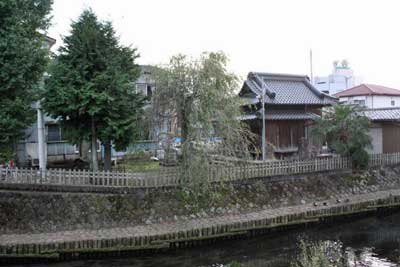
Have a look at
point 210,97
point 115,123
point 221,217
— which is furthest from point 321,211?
point 115,123

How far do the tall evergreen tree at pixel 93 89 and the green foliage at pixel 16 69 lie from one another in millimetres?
750

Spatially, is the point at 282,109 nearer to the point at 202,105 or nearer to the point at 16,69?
the point at 202,105

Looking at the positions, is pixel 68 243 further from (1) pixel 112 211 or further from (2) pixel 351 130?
(2) pixel 351 130

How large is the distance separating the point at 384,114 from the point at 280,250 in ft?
56.2

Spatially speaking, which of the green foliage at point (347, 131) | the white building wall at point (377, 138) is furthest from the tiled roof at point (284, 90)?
the white building wall at point (377, 138)

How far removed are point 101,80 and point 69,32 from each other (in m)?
2.93

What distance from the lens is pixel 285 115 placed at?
76.5 feet

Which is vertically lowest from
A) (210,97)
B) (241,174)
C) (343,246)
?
(343,246)

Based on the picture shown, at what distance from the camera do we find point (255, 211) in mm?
16594

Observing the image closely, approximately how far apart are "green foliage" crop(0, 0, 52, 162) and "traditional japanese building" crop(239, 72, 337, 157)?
A: 1228cm

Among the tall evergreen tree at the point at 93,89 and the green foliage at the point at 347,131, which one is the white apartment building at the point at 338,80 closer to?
the green foliage at the point at 347,131

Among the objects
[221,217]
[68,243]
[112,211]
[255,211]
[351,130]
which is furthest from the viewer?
[351,130]

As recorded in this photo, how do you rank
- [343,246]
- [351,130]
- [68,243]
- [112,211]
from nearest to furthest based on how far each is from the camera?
[68,243] < [343,246] < [112,211] < [351,130]

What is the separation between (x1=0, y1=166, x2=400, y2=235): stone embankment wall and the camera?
13.8 meters
